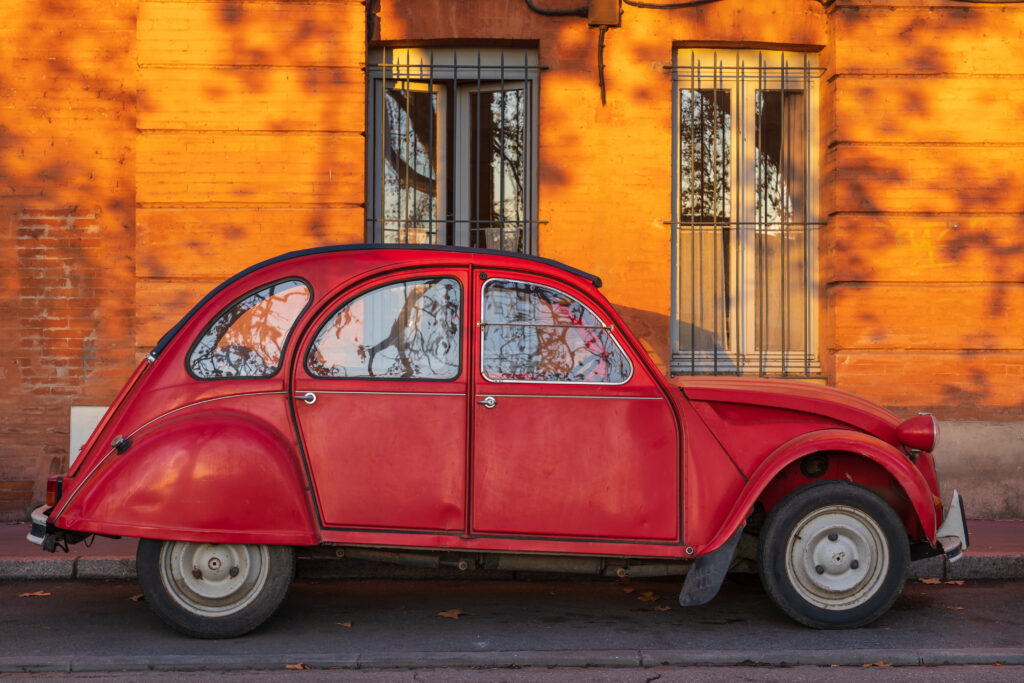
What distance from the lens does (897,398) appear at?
8.94m

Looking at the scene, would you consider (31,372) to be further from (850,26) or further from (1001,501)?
(1001,501)

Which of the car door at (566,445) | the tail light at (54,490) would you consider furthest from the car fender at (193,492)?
the car door at (566,445)

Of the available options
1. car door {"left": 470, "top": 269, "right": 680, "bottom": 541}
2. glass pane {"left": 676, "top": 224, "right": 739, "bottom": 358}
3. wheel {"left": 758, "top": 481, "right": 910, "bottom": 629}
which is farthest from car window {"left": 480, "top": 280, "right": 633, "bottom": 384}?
glass pane {"left": 676, "top": 224, "right": 739, "bottom": 358}

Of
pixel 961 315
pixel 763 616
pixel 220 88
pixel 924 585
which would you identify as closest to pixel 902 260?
pixel 961 315

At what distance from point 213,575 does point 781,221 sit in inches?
242

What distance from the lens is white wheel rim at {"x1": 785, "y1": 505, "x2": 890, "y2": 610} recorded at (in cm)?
543

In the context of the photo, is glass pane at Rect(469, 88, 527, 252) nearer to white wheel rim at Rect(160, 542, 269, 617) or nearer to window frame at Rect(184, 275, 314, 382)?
window frame at Rect(184, 275, 314, 382)

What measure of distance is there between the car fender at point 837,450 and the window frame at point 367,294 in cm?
149

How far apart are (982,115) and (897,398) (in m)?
2.44

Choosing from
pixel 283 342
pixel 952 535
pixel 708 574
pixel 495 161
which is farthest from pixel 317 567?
pixel 495 161

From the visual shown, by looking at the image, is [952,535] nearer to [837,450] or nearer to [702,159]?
[837,450]

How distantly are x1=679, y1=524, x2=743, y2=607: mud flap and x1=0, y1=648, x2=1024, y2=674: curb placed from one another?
34 centimetres

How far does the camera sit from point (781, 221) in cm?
964

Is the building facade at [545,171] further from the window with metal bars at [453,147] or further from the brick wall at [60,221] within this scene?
the window with metal bars at [453,147]
